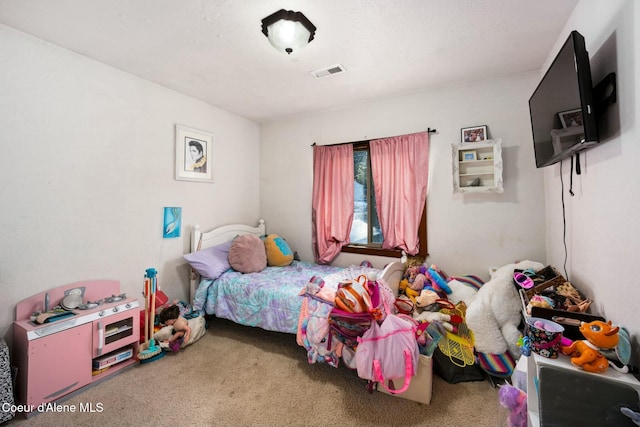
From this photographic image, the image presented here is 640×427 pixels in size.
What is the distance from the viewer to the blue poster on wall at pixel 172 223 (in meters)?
2.81

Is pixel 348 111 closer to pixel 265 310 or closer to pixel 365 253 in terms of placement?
pixel 365 253

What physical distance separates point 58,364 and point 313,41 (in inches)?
115

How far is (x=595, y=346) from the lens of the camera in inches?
45.1

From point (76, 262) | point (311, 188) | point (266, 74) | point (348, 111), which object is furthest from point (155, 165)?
point (348, 111)

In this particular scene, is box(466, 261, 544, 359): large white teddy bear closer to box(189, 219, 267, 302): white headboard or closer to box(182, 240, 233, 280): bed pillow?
box(182, 240, 233, 280): bed pillow

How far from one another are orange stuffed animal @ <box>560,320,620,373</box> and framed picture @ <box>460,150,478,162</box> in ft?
5.81

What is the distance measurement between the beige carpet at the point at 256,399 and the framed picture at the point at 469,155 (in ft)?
6.32

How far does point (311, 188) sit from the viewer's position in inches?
144

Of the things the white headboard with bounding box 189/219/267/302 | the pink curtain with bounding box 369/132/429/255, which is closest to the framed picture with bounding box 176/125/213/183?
the white headboard with bounding box 189/219/267/302

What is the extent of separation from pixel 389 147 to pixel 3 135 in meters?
3.26

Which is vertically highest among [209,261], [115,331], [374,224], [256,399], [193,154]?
[193,154]

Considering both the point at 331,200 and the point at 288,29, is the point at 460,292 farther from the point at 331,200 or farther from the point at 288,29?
the point at 288,29

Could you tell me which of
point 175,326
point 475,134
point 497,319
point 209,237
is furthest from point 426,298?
point 209,237

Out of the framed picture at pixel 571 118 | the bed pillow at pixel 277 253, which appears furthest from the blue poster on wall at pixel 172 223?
the framed picture at pixel 571 118
